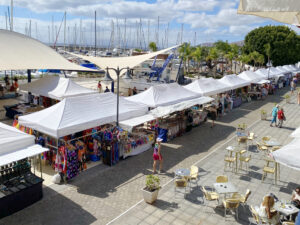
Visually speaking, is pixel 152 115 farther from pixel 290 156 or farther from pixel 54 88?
pixel 54 88

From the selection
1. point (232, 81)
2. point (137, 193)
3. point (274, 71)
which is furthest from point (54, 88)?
point (274, 71)

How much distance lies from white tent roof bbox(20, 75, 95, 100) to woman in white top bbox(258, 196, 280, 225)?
13215 millimetres

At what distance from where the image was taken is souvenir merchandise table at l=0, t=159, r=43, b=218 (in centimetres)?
732

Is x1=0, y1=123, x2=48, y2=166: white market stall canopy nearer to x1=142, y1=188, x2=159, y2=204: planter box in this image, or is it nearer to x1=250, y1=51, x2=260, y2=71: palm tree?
x1=142, y1=188, x2=159, y2=204: planter box

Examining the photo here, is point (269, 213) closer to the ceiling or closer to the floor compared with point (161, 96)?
closer to the floor

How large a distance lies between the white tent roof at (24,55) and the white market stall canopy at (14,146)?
33.3ft

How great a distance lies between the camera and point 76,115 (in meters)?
10.5

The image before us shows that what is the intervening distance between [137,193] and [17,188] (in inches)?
142

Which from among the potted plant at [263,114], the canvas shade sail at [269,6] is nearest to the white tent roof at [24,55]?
the potted plant at [263,114]

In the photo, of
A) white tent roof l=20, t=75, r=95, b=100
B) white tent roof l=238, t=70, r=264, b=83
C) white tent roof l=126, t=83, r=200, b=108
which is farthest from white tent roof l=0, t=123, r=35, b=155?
white tent roof l=238, t=70, r=264, b=83

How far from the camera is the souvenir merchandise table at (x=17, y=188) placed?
24.0 ft

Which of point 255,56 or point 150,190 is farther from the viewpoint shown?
point 255,56

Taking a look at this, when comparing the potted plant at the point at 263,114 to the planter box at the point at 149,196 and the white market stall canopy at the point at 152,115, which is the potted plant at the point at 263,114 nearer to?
the white market stall canopy at the point at 152,115

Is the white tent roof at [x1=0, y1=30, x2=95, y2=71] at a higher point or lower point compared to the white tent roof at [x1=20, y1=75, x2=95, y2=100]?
higher
